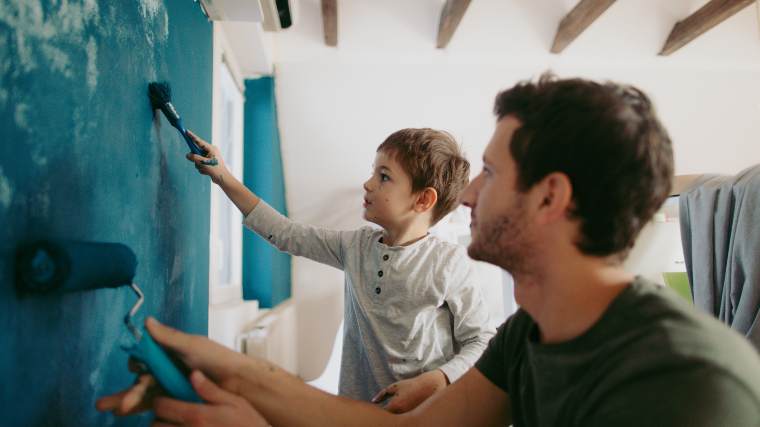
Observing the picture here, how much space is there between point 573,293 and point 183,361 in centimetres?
53

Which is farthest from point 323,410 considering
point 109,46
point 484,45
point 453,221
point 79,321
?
point 484,45

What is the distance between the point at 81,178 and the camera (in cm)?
65

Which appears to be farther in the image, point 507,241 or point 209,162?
point 209,162

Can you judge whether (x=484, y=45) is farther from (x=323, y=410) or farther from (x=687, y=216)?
(x=323, y=410)

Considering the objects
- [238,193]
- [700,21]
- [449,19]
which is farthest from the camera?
[700,21]

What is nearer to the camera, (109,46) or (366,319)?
(109,46)

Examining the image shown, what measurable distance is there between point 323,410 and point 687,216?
1.18m

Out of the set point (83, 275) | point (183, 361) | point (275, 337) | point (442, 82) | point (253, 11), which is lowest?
point (275, 337)

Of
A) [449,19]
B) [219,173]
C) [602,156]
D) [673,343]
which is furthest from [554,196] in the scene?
[449,19]

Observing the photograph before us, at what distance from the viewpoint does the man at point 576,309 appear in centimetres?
53

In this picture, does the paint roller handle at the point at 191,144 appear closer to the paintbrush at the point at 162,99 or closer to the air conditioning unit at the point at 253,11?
the paintbrush at the point at 162,99

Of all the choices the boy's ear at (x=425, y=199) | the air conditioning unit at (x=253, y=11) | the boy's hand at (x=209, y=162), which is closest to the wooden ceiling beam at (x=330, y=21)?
the air conditioning unit at (x=253, y=11)

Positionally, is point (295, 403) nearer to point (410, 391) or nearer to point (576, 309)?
point (410, 391)

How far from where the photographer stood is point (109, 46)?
73 centimetres
